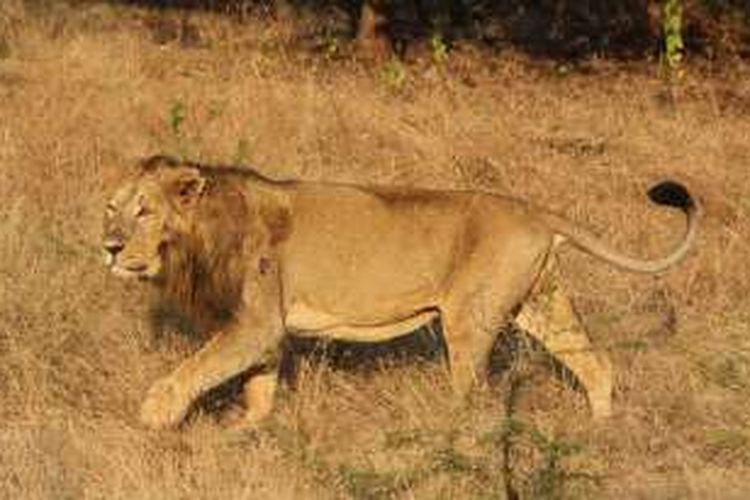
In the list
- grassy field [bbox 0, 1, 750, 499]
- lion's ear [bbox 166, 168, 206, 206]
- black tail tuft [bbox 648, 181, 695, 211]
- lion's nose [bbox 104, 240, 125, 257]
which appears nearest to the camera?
grassy field [bbox 0, 1, 750, 499]

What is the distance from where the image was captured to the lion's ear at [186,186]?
636 cm

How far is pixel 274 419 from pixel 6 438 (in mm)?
890

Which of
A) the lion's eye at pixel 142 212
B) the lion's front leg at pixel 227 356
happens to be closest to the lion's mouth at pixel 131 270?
the lion's eye at pixel 142 212

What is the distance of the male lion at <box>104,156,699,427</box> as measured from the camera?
643 cm

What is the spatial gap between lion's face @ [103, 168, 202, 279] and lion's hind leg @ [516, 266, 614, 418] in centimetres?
121

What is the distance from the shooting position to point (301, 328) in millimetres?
6617

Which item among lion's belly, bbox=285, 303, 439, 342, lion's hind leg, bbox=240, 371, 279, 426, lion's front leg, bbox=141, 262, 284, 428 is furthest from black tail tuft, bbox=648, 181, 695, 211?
lion's hind leg, bbox=240, 371, 279, 426

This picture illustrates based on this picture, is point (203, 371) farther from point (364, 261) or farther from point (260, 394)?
point (364, 261)

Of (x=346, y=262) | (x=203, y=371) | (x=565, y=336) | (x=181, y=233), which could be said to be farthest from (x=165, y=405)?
(x=565, y=336)

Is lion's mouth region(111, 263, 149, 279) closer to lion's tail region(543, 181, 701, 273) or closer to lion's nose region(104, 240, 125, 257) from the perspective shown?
lion's nose region(104, 240, 125, 257)

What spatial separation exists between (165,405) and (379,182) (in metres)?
3.80

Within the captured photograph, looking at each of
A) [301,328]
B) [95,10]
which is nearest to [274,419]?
[301,328]

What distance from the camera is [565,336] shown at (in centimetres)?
696

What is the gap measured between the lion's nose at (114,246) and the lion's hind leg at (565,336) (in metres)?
1.36
